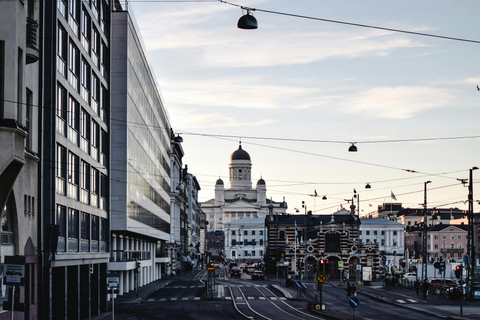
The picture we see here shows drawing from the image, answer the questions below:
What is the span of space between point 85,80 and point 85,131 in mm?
2677

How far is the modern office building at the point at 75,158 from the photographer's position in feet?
119

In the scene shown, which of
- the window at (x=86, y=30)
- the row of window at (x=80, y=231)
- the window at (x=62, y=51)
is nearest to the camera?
the window at (x=62, y=51)

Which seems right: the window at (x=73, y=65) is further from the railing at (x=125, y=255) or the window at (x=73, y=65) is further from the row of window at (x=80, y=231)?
the railing at (x=125, y=255)

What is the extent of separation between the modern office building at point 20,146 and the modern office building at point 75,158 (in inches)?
55.8

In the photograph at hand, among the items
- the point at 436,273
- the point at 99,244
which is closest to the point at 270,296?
the point at 99,244

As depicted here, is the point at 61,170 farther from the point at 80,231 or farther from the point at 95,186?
the point at 95,186

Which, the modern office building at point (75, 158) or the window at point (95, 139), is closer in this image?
the modern office building at point (75, 158)

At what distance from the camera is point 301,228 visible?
474 feet

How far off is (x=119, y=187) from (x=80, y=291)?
35.9 ft

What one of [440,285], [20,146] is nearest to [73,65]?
[20,146]

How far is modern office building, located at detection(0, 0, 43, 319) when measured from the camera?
2466 cm

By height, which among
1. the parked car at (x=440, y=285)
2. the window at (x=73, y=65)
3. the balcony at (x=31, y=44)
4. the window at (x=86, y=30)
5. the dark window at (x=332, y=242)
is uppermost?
the window at (x=86, y=30)

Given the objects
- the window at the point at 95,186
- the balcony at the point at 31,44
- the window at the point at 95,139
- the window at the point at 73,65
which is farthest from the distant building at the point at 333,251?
the balcony at the point at 31,44

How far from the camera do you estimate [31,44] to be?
28.4 metres
